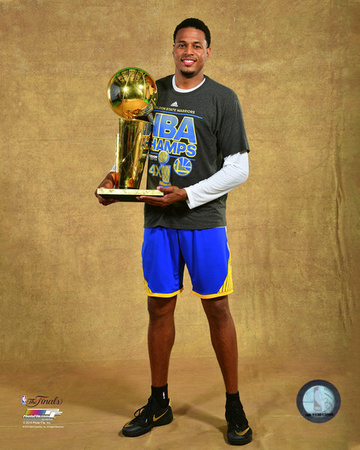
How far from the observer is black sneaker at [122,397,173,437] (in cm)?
231

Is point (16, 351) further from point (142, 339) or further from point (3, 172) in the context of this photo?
point (3, 172)

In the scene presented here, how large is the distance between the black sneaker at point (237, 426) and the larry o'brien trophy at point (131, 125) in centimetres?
91

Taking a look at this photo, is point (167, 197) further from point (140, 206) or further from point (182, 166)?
point (140, 206)

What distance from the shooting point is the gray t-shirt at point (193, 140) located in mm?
2215

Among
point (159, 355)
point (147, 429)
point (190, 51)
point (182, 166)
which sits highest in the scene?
point (190, 51)

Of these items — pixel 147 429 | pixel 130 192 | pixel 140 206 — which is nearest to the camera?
pixel 130 192

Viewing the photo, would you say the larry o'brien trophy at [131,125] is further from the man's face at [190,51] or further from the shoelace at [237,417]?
the shoelace at [237,417]

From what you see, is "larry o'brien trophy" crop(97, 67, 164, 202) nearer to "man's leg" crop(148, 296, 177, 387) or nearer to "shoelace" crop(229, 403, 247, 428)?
"man's leg" crop(148, 296, 177, 387)

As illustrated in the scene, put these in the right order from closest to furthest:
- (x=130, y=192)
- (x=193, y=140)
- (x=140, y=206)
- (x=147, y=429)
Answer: (x=130, y=192) → (x=193, y=140) → (x=147, y=429) → (x=140, y=206)

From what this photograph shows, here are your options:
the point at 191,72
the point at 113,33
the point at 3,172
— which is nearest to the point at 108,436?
the point at 191,72

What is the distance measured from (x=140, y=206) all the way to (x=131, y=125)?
4.08ft

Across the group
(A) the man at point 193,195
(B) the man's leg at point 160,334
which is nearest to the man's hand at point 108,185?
(A) the man at point 193,195

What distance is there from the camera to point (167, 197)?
2.14 meters

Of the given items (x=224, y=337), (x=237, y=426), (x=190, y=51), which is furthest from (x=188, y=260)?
(x=190, y=51)
